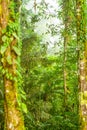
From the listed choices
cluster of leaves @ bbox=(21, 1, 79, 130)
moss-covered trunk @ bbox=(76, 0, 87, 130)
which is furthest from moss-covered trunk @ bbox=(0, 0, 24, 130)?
cluster of leaves @ bbox=(21, 1, 79, 130)

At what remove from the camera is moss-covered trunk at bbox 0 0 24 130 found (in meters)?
4.37

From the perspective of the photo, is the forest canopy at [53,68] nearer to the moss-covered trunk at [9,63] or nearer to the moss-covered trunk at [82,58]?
the moss-covered trunk at [82,58]

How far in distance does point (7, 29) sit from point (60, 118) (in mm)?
7228

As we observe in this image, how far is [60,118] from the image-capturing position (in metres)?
11.2

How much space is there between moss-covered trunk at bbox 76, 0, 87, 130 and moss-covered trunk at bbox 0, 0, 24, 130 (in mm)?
2421

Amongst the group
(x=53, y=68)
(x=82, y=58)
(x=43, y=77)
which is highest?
(x=82, y=58)

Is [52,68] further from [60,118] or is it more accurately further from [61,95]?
[60,118]

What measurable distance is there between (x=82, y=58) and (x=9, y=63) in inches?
108

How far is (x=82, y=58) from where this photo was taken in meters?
6.79

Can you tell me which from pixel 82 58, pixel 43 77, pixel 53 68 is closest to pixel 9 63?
pixel 82 58

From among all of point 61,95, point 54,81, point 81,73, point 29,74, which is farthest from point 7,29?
point 61,95

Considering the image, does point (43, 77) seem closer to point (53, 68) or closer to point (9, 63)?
point (53, 68)

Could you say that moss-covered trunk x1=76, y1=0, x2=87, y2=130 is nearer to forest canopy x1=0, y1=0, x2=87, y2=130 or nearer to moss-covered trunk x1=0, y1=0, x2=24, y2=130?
forest canopy x1=0, y1=0, x2=87, y2=130

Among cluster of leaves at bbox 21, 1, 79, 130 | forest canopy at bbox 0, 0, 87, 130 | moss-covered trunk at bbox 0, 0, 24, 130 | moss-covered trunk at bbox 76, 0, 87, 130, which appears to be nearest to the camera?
moss-covered trunk at bbox 0, 0, 24, 130
